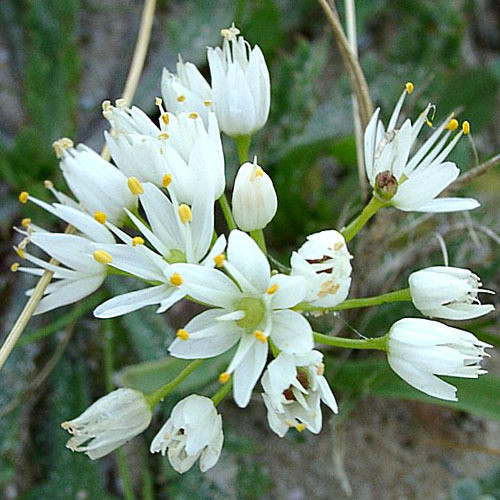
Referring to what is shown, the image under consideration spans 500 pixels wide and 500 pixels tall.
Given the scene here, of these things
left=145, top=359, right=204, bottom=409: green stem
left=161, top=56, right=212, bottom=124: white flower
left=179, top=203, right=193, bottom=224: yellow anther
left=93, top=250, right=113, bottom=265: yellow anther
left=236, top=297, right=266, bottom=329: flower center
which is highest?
left=161, top=56, right=212, bottom=124: white flower

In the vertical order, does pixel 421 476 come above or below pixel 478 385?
below

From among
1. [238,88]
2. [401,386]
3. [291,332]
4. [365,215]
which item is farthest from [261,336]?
[401,386]

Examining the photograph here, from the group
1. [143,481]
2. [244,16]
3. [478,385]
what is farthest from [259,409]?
[244,16]

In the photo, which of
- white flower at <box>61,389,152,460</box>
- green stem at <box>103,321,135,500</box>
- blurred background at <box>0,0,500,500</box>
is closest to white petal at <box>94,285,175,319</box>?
white flower at <box>61,389,152,460</box>

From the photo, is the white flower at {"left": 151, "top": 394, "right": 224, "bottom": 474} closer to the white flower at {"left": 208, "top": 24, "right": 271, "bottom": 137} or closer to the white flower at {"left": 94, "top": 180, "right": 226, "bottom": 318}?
the white flower at {"left": 94, "top": 180, "right": 226, "bottom": 318}

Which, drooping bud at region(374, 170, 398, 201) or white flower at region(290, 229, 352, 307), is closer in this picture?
white flower at region(290, 229, 352, 307)

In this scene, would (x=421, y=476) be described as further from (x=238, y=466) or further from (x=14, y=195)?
(x=14, y=195)
